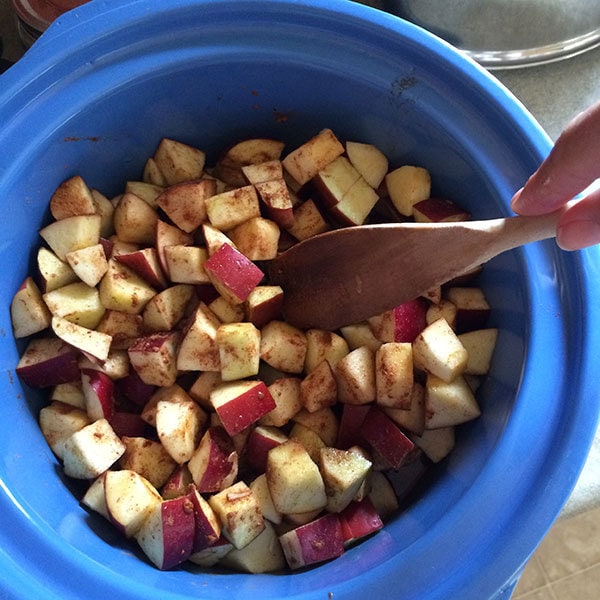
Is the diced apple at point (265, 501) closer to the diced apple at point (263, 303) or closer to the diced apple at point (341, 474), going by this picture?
the diced apple at point (341, 474)

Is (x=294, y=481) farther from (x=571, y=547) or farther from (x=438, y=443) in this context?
(x=571, y=547)

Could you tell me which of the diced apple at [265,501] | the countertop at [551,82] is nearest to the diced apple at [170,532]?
the diced apple at [265,501]

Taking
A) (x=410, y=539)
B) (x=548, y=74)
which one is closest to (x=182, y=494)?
(x=410, y=539)

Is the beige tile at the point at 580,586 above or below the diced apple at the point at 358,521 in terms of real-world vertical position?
below

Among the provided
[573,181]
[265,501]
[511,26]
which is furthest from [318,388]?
[511,26]

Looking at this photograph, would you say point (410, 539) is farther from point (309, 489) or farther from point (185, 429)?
point (185, 429)

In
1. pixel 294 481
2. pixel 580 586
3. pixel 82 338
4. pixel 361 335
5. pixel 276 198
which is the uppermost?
pixel 276 198

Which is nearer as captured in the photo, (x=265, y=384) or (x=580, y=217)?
(x=580, y=217)
